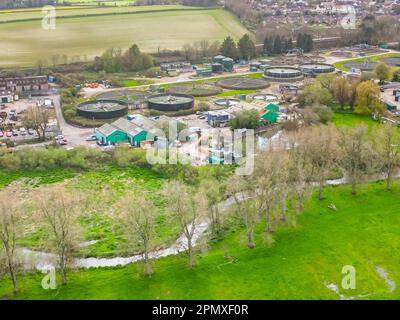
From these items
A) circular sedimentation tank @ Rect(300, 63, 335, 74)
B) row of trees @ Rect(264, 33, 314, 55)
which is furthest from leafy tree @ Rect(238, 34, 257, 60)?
circular sedimentation tank @ Rect(300, 63, 335, 74)

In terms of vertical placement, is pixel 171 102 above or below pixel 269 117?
above

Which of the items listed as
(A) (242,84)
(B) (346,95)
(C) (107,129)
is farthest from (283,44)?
(C) (107,129)

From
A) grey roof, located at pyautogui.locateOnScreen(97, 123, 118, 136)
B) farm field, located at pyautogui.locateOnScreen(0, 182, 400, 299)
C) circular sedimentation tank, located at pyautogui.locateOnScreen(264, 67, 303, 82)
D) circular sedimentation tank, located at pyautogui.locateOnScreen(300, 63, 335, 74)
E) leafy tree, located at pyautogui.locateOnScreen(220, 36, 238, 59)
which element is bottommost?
farm field, located at pyautogui.locateOnScreen(0, 182, 400, 299)

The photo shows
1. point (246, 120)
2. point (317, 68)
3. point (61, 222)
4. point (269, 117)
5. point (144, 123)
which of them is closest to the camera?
point (61, 222)

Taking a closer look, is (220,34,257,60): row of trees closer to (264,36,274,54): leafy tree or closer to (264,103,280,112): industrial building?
(264,36,274,54): leafy tree

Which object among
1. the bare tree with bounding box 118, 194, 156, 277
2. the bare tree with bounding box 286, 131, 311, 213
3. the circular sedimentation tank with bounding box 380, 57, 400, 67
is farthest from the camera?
the circular sedimentation tank with bounding box 380, 57, 400, 67

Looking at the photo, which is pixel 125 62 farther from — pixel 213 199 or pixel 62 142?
pixel 213 199
